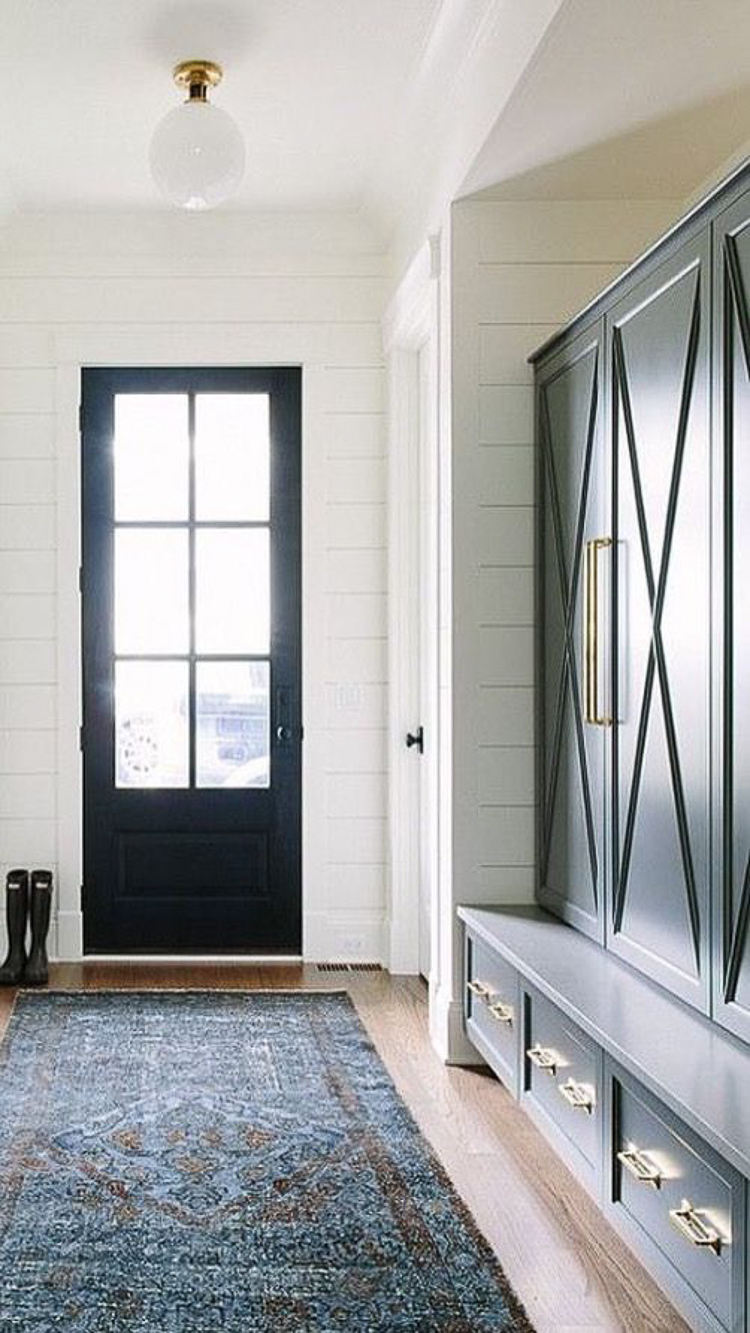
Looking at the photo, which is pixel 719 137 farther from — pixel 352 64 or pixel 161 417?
pixel 161 417

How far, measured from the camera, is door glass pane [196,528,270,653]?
543 centimetres

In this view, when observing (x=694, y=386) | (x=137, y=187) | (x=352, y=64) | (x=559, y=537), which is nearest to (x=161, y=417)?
(x=137, y=187)

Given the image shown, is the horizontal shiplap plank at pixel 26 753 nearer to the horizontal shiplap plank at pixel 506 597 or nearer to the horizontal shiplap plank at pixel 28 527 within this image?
the horizontal shiplap plank at pixel 28 527

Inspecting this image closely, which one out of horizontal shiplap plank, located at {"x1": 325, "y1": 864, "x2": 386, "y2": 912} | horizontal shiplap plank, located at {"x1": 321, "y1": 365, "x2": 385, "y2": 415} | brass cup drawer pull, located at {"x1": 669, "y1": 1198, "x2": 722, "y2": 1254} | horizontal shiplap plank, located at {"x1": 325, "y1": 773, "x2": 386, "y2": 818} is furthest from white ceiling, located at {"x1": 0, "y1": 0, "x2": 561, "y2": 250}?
horizontal shiplap plank, located at {"x1": 325, "y1": 864, "x2": 386, "y2": 912}

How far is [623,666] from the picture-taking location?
320 centimetres

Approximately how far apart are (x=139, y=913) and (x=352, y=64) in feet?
9.95

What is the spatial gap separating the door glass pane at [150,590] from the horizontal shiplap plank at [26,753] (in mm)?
435

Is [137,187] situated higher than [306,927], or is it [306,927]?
[137,187]

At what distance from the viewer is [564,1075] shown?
2898 mm

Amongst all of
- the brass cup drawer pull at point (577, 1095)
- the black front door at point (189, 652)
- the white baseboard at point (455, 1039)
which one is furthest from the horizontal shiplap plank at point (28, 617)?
the brass cup drawer pull at point (577, 1095)

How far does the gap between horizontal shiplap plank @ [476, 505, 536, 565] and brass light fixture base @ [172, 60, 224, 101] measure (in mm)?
1377

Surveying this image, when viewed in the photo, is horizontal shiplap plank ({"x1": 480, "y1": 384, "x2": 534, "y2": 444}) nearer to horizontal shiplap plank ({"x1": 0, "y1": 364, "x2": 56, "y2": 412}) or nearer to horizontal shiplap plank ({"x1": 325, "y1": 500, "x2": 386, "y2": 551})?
horizontal shiplap plank ({"x1": 325, "y1": 500, "x2": 386, "y2": 551})

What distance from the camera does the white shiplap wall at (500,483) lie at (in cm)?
403

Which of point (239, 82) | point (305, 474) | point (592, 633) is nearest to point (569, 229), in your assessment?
point (239, 82)
